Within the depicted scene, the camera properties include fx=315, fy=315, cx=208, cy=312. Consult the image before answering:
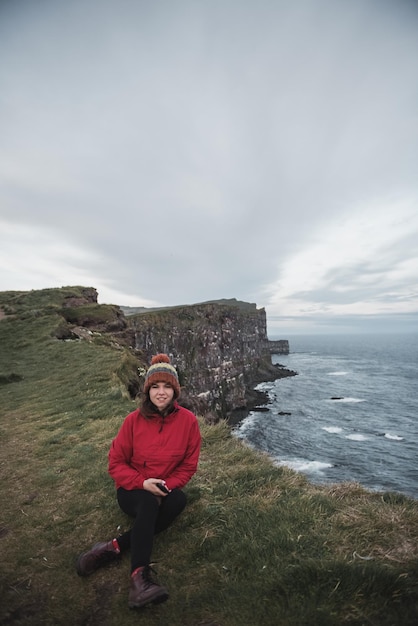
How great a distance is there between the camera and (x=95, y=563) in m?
4.50

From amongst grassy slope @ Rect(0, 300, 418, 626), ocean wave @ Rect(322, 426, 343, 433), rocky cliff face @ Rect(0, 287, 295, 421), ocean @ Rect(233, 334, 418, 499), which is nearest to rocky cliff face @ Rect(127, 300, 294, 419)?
rocky cliff face @ Rect(0, 287, 295, 421)

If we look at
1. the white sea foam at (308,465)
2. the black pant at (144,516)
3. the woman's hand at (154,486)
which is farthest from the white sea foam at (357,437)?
the woman's hand at (154,486)

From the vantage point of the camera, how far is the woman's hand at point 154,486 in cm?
485

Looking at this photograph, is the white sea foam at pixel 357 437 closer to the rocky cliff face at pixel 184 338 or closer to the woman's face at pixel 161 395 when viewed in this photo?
the rocky cliff face at pixel 184 338

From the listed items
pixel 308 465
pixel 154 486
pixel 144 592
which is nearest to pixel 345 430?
pixel 308 465

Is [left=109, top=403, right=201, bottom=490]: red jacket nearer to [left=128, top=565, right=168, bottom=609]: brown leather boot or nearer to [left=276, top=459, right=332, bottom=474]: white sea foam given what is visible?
[left=128, top=565, right=168, bottom=609]: brown leather boot

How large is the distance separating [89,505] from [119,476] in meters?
1.86

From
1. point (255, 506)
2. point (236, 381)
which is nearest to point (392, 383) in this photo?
point (236, 381)

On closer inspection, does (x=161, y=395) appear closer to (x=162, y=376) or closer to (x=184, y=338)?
(x=162, y=376)

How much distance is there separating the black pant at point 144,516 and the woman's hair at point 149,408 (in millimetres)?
1166

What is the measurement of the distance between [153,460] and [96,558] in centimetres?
147

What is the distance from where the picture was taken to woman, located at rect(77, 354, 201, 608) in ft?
15.4

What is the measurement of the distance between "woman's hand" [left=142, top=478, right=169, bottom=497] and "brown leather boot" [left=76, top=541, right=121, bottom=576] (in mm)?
868

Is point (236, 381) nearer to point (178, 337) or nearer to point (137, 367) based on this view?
point (178, 337)
